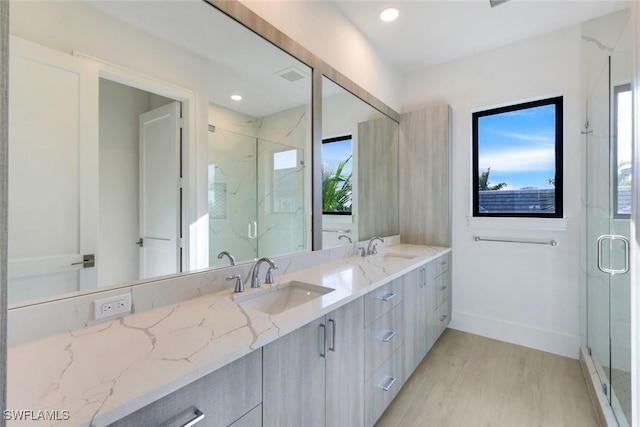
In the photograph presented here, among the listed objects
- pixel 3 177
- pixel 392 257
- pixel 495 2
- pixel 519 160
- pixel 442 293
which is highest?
pixel 495 2

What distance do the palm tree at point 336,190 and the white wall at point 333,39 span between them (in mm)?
809

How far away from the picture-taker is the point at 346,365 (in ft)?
4.26

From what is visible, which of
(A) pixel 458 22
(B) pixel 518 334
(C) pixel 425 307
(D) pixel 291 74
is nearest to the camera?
(D) pixel 291 74

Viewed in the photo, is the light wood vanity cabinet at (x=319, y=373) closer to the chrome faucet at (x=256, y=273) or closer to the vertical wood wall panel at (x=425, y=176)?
the chrome faucet at (x=256, y=273)

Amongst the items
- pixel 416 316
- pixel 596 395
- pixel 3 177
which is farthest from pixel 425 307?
pixel 3 177

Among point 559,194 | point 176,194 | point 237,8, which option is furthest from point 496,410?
point 237,8

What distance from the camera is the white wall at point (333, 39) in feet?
5.70

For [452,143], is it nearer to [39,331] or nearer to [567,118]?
[567,118]

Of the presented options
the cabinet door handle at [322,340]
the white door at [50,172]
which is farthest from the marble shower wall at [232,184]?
the cabinet door handle at [322,340]

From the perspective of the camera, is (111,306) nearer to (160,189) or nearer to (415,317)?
(160,189)

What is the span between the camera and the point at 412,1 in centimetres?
217

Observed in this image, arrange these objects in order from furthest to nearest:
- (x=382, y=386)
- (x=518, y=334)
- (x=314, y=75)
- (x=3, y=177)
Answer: (x=518, y=334) → (x=314, y=75) → (x=382, y=386) → (x=3, y=177)

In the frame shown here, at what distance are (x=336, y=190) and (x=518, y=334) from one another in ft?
7.37

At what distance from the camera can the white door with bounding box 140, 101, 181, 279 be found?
1246 mm
